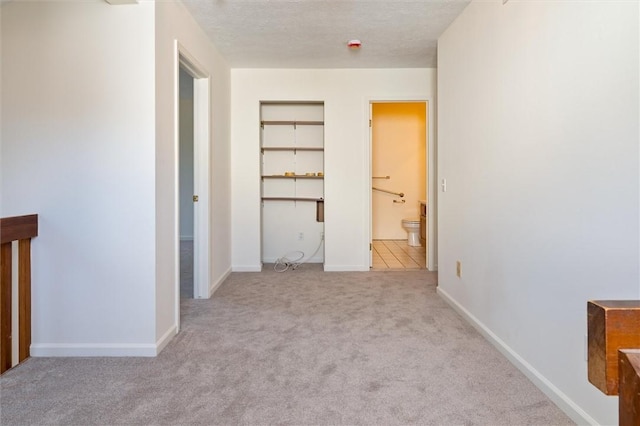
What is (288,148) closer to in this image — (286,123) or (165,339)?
(286,123)

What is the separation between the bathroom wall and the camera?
6.98m

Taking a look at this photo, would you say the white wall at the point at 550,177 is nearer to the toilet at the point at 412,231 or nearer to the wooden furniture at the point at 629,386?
the wooden furniture at the point at 629,386

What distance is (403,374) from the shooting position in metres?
2.02

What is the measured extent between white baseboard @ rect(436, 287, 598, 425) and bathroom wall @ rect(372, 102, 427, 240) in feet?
14.0

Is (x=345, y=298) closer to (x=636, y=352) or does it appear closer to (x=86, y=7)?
(x=86, y=7)

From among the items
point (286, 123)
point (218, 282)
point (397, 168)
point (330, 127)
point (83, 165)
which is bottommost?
point (218, 282)

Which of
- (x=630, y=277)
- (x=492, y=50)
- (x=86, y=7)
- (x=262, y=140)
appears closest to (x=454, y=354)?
(x=630, y=277)

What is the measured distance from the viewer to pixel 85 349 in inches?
89.3

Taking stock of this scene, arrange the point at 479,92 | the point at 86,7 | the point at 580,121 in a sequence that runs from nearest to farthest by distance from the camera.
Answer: the point at 580,121 < the point at 86,7 < the point at 479,92

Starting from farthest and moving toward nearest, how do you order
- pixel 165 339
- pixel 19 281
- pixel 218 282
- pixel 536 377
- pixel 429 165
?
1. pixel 429 165
2. pixel 218 282
3. pixel 165 339
4. pixel 19 281
5. pixel 536 377

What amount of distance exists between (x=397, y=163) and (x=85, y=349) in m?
5.83

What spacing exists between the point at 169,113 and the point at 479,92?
6.94ft

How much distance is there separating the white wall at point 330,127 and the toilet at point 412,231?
6.85 feet

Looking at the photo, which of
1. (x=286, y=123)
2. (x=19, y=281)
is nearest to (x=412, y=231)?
(x=286, y=123)
